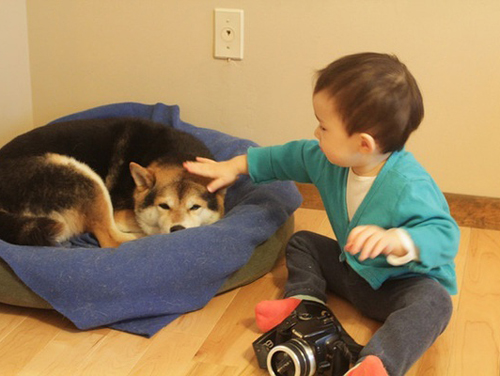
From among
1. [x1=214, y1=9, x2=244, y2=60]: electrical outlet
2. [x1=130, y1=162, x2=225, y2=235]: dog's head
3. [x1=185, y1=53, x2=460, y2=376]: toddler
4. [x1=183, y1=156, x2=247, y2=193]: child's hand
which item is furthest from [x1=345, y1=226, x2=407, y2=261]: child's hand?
[x1=214, y1=9, x2=244, y2=60]: electrical outlet

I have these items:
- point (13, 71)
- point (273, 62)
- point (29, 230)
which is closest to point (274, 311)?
point (29, 230)

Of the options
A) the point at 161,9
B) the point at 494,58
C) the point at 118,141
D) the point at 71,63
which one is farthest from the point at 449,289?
the point at 71,63

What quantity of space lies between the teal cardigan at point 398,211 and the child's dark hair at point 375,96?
0.36 feet

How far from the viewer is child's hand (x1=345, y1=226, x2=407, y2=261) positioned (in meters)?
1.53

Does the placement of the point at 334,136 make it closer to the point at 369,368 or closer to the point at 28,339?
the point at 369,368

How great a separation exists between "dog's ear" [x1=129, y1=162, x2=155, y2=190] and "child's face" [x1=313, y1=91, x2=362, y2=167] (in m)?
0.75

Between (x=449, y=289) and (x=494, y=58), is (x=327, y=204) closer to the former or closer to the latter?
(x=449, y=289)

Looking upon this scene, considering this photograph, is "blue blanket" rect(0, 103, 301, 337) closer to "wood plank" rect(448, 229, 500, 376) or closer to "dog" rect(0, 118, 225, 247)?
"dog" rect(0, 118, 225, 247)

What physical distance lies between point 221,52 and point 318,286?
117 centimetres

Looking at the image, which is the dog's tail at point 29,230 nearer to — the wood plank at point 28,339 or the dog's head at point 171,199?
the wood plank at point 28,339

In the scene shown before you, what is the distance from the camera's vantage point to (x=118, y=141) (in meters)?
2.39

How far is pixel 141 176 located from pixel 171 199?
0.13 m

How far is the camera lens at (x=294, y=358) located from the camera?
152 centimetres

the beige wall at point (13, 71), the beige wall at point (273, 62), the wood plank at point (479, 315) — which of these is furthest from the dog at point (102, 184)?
the wood plank at point (479, 315)
